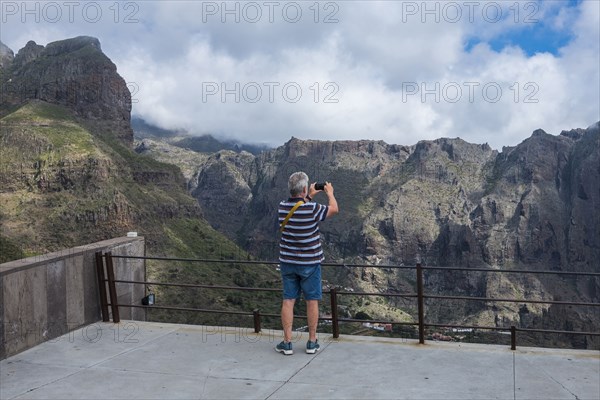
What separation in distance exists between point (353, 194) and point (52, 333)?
187 m

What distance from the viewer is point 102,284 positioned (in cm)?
840

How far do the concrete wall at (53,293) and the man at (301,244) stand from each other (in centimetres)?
303

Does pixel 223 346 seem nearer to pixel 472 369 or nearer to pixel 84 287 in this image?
pixel 84 287

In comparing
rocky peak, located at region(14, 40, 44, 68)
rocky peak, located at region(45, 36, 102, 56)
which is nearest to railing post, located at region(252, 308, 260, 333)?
rocky peak, located at region(45, 36, 102, 56)

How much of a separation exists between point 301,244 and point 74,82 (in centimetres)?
11415

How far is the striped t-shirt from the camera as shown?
6.32 metres

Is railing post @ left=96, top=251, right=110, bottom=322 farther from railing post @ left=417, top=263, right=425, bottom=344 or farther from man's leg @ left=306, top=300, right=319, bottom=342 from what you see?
railing post @ left=417, top=263, right=425, bottom=344

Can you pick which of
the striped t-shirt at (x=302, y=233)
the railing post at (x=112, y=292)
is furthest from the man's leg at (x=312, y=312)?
the railing post at (x=112, y=292)

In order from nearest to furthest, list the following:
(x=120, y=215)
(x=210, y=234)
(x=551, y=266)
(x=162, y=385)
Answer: (x=162, y=385) < (x=120, y=215) < (x=210, y=234) < (x=551, y=266)

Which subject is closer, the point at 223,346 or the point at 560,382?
the point at 560,382

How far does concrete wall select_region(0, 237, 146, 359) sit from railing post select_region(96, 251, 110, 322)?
0.06 m

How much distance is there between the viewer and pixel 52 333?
7.45m

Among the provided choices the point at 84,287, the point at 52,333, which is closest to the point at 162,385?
the point at 52,333

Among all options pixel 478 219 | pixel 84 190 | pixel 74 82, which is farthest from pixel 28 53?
pixel 478 219
